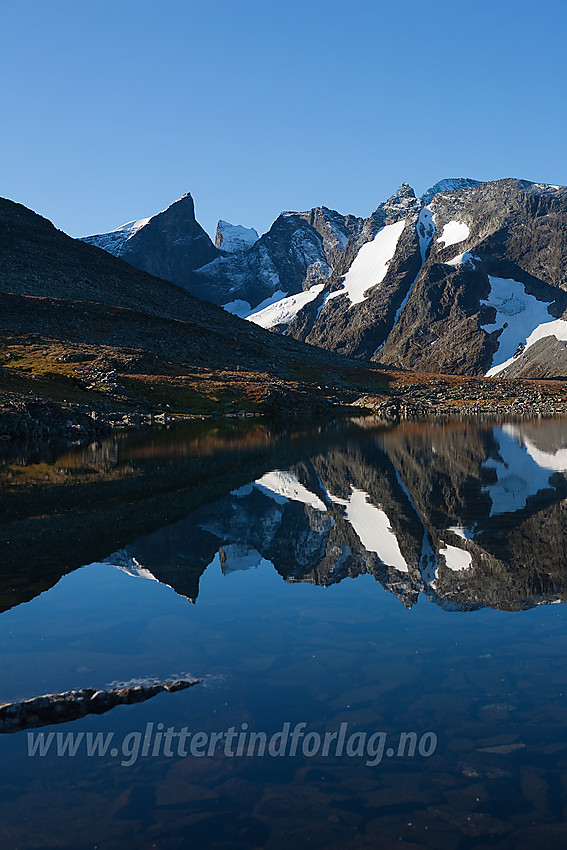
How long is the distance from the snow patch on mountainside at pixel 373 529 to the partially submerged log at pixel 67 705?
36.0ft

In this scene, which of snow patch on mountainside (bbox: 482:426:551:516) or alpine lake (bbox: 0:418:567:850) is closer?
alpine lake (bbox: 0:418:567:850)

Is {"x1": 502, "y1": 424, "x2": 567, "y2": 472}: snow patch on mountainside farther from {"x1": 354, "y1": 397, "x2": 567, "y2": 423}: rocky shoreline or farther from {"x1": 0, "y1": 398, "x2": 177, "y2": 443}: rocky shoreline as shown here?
{"x1": 354, "y1": 397, "x2": 567, "y2": 423}: rocky shoreline

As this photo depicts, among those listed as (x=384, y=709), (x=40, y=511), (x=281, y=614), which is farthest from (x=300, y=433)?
(x=384, y=709)

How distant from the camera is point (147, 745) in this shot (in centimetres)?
1106

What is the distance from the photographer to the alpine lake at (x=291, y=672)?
9.26m

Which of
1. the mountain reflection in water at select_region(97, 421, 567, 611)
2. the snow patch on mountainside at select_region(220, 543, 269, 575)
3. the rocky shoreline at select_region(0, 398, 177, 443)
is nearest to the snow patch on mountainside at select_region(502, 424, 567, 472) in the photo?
the mountain reflection in water at select_region(97, 421, 567, 611)

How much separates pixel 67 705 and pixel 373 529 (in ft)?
56.4

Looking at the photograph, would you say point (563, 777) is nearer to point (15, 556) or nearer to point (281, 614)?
point (281, 614)

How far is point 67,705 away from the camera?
12.2m

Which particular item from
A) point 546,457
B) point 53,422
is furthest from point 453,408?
point 546,457

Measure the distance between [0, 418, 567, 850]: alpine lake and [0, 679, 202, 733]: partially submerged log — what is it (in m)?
0.16

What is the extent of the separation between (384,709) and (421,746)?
123cm

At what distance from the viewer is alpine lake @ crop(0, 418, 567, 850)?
30.4ft

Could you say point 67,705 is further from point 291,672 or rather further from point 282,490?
point 282,490
